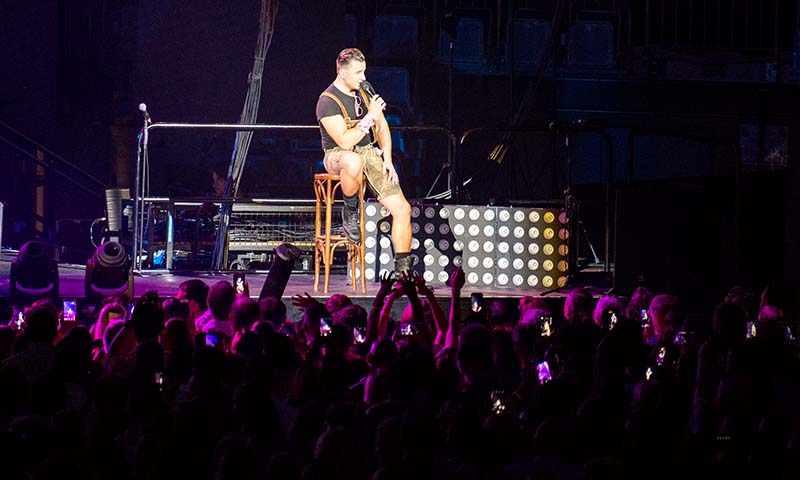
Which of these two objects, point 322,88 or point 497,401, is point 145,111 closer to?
point 322,88

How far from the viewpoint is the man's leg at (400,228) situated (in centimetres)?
780

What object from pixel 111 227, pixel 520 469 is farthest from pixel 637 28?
pixel 520 469

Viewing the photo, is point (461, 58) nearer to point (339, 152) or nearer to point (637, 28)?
point (637, 28)

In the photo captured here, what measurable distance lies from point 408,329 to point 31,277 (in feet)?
10.6

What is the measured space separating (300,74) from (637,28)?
490 cm

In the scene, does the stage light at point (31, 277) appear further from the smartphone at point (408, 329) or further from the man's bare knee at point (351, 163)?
the smartphone at point (408, 329)

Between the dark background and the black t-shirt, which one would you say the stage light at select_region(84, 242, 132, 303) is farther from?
the dark background

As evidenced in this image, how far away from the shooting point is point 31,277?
7227 millimetres

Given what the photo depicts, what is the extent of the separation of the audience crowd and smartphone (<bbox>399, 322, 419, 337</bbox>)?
0.4 inches

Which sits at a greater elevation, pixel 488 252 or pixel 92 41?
pixel 92 41

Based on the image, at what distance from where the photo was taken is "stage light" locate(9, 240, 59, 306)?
7.18 meters

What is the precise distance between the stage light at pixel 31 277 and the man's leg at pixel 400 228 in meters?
2.40

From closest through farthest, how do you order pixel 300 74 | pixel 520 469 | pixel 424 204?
pixel 520 469 < pixel 424 204 < pixel 300 74

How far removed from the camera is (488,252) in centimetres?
910
